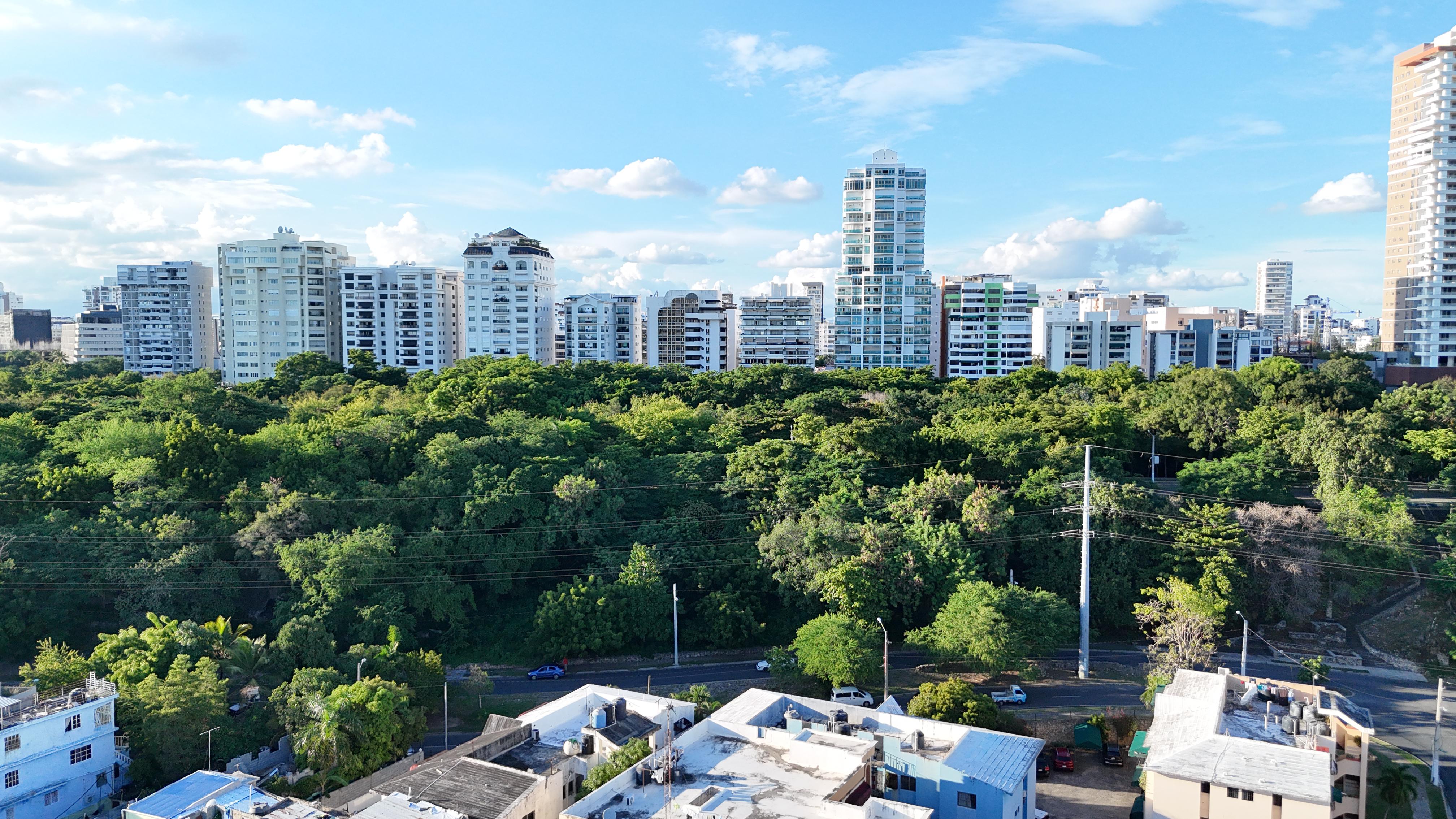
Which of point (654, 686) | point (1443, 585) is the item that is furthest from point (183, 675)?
point (1443, 585)

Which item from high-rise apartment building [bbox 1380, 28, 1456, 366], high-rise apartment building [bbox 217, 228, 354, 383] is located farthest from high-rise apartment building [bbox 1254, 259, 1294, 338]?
high-rise apartment building [bbox 217, 228, 354, 383]

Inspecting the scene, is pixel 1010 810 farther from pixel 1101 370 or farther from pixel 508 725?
pixel 1101 370

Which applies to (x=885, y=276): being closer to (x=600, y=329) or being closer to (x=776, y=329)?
(x=776, y=329)

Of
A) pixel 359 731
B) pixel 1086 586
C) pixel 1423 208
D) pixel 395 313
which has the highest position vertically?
pixel 1423 208

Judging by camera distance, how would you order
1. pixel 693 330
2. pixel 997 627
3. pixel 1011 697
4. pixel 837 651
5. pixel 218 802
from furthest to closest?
1. pixel 693 330
2. pixel 1011 697
3. pixel 997 627
4. pixel 837 651
5. pixel 218 802

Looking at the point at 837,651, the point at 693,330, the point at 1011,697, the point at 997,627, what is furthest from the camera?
the point at 693,330

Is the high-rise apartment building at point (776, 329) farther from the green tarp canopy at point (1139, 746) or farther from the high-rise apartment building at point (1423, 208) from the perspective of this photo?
the green tarp canopy at point (1139, 746)

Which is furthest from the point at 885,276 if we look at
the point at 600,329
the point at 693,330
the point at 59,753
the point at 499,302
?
the point at 59,753

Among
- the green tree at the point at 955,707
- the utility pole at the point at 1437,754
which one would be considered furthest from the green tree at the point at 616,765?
the utility pole at the point at 1437,754

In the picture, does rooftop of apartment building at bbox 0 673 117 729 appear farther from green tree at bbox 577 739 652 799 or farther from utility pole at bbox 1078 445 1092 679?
utility pole at bbox 1078 445 1092 679
